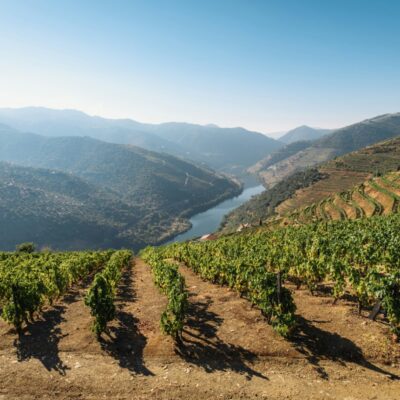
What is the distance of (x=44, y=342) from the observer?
1647 cm

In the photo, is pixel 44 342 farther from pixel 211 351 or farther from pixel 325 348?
pixel 325 348

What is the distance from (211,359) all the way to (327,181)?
166 meters

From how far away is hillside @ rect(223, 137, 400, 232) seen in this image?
147750mm

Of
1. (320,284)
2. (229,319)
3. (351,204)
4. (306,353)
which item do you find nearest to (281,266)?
(320,284)

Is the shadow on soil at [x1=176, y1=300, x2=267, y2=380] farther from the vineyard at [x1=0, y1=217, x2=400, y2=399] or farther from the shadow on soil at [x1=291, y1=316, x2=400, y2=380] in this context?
the shadow on soil at [x1=291, y1=316, x2=400, y2=380]

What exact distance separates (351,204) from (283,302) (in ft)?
295

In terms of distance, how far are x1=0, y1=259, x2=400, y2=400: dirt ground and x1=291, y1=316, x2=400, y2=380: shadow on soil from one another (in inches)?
1.8

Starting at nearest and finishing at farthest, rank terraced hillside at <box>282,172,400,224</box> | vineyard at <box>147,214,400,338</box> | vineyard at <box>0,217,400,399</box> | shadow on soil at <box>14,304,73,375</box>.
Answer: vineyard at <box>0,217,400,399</box>, shadow on soil at <box>14,304,73,375</box>, vineyard at <box>147,214,400,338</box>, terraced hillside at <box>282,172,400,224</box>

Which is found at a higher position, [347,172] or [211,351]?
[347,172]

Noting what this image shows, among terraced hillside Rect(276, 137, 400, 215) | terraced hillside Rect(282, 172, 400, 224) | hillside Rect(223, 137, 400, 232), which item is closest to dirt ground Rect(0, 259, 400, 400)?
terraced hillside Rect(282, 172, 400, 224)

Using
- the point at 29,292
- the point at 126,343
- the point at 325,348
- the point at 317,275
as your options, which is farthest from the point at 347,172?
the point at 29,292

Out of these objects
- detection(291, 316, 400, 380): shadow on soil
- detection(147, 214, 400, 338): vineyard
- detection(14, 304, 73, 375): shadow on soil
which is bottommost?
detection(14, 304, 73, 375): shadow on soil

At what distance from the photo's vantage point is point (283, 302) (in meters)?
16.3

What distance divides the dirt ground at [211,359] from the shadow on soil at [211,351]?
0.05 metres
